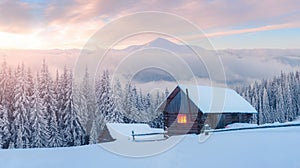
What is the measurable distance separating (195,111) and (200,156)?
1689cm

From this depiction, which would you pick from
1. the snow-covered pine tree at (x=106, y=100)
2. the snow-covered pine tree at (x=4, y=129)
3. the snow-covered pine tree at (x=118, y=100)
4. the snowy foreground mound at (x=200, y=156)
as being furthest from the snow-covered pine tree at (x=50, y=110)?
the snowy foreground mound at (x=200, y=156)

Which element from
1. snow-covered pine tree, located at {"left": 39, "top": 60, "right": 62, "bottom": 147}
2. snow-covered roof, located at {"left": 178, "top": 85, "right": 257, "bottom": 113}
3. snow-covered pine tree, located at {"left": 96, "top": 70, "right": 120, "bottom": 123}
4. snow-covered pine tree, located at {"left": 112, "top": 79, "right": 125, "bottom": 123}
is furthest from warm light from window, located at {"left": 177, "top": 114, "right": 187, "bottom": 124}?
snow-covered pine tree, located at {"left": 39, "top": 60, "right": 62, "bottom": 147}

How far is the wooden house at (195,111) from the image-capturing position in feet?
106

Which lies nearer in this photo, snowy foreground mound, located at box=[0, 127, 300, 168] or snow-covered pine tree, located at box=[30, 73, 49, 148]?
snowy foreground mound, located at box=[0, 127, 300, 168]

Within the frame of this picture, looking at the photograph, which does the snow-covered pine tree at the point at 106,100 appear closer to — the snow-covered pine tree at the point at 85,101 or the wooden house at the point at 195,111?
the snow-covered pine tree at the point at 85,101

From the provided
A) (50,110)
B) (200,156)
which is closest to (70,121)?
(50,110)

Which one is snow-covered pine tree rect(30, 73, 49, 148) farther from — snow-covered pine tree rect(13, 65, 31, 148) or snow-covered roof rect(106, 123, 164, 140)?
snow-covered roof rect(106, 123, 164, 140)

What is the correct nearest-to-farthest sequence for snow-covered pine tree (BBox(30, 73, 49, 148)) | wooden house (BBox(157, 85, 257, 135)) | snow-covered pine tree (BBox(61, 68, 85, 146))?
1. wooden house (BBox(157, 85, 257, 135))
2. snow-covered pine tree (BBox(30, 73, 49, 148))
3. snow-covered pine tree (BBox(61, 68, 85, 146))

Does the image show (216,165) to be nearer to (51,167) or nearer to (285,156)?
(285,156)

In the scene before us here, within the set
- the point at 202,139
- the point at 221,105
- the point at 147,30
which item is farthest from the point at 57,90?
the point at 202,139

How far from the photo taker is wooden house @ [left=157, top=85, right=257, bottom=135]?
32.3 m

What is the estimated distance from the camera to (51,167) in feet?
49.9

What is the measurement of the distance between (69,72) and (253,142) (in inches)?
1805

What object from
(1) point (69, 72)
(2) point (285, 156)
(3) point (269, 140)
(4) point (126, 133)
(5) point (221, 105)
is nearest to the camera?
(2) point (285, 156)
